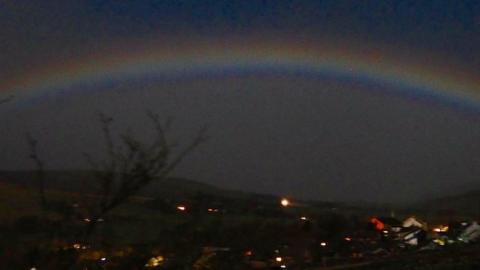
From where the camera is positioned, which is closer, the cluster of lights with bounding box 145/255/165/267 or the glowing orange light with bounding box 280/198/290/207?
the cluster of lights with bounding box 145/255/165/267

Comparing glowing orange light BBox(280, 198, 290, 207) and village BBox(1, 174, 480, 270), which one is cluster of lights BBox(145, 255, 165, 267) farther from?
glowing orange light BBox(280, 198, 290, 207)

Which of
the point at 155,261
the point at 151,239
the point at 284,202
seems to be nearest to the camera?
the point at 155,261

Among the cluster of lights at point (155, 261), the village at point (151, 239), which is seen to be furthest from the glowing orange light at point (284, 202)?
the cluster of lights at point (155, 261)

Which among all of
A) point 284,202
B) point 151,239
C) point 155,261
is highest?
point 284,202

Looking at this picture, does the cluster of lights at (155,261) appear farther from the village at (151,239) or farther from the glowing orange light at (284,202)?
the glowing orange light at (284,202)

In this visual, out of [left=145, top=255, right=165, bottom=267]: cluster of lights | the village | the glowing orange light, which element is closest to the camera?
the village

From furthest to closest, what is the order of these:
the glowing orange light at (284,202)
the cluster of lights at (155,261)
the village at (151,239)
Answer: the glowing orange light at (284,202), the cluster of lights at (155,261), the village at (151,239)

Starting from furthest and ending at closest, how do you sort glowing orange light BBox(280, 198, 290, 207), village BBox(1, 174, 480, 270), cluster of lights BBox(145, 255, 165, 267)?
glowing orange light BBox(280, 198, 290, 207), cluster of lights BBox(145, 255, 165, 267), village BBox(1, 174, 480, 270)

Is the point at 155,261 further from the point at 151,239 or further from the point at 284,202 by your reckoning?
the point at 284,202

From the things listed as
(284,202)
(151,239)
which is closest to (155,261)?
(151,239)

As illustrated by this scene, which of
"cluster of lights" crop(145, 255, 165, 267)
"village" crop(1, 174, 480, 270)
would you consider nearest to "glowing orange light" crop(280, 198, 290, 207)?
"village" crop(1, 174, 480, 270)

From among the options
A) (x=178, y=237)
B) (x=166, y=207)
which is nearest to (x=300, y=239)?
(x=166, y=207)

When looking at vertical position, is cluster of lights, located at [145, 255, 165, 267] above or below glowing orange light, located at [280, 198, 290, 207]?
below
